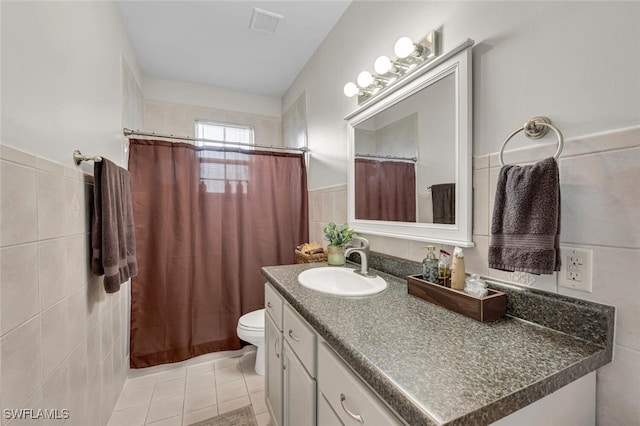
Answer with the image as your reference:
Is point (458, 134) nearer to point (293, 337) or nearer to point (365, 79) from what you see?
point (365, 79)

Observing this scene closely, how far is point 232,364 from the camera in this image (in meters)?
2.19

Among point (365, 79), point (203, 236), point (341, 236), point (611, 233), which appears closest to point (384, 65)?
point (365, 79)

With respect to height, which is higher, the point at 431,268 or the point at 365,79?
the point at 365,79

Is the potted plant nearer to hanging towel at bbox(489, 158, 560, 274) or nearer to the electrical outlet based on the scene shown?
hanging towel at bbox(489, 158, 560, 274)

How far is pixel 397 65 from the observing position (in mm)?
1299

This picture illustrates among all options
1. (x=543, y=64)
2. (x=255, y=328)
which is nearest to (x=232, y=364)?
(x=255, y=328)

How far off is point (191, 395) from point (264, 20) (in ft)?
8.60

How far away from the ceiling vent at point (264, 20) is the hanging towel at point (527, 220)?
1823mm

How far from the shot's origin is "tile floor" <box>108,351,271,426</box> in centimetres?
162

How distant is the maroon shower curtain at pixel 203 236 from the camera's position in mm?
2023

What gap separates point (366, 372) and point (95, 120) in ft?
5.67

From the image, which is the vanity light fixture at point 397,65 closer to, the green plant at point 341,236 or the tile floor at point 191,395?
the green plant at point 341,236

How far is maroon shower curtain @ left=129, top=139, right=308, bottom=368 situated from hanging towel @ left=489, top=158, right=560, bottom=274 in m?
1.80

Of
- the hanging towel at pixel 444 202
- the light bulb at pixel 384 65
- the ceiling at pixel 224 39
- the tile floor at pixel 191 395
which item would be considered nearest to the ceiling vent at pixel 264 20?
the ceiling at pixel 224 39
